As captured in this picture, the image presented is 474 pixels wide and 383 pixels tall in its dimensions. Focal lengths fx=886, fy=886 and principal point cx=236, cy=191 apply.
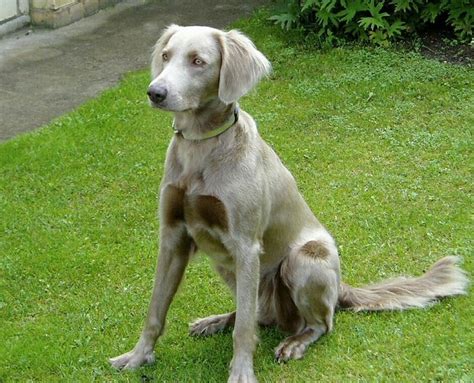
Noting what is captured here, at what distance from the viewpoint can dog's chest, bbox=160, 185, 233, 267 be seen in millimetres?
3998

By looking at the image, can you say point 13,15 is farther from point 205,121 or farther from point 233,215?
point 233,215

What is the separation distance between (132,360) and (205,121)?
1.23m

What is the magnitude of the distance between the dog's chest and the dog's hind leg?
1.17ft

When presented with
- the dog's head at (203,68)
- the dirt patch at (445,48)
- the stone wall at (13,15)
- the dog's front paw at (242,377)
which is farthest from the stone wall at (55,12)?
the dog's front paw at (242,377)

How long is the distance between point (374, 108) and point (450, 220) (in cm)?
190

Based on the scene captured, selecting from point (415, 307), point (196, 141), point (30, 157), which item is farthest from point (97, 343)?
point (30, 157)

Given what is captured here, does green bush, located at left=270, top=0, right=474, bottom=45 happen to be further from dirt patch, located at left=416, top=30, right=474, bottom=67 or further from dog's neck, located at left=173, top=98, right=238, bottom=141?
dog's neck, located at left=173, top=98, right=238, bottom=141

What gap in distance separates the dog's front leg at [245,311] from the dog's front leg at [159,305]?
13.5 inches

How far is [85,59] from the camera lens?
8.28 meters

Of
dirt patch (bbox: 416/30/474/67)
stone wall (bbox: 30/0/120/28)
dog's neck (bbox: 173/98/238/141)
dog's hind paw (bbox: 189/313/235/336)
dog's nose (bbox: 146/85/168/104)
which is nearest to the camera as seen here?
dog's nose (bbox: 146/85/168/104)

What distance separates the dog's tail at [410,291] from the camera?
4.68 m

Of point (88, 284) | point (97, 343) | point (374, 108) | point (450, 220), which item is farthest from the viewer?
point (374, 108)

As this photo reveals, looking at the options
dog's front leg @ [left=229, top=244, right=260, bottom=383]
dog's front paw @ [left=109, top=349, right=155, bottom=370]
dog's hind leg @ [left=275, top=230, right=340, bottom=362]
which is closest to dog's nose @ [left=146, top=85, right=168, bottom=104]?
dog's front leg @ [left=229, top=244, right=260, bottom=383]

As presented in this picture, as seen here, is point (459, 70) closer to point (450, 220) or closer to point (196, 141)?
point (450, 220)
